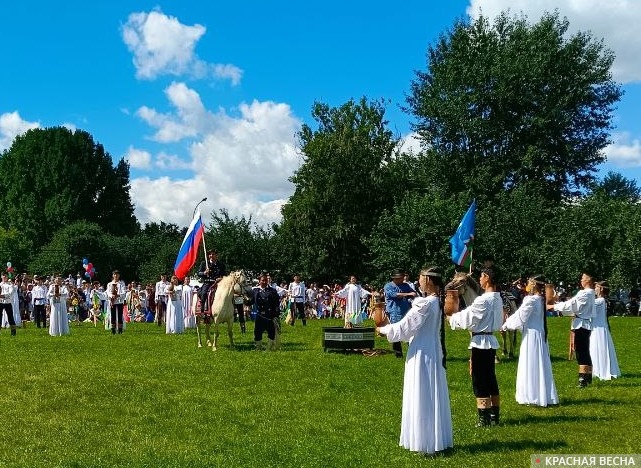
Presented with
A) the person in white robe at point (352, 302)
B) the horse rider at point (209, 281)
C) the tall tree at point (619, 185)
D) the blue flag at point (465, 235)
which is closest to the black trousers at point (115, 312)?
the horse rider at point (209, 281)

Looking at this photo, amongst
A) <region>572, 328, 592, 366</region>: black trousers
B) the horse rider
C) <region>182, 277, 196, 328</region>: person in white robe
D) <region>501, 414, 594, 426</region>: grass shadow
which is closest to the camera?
<region>501, 414, 594, 426</region>: grass shadow

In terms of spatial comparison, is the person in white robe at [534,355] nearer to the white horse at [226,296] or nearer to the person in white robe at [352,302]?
the white horse at [226,296]

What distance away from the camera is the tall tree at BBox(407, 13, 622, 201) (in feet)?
148

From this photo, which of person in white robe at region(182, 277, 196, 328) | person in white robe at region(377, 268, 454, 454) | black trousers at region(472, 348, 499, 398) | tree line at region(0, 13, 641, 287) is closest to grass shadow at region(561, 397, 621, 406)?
black trousers at region(472, 348, 499, 398)

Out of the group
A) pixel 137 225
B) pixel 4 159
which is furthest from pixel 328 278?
pixel 4 159

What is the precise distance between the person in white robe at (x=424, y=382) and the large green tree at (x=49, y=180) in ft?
201

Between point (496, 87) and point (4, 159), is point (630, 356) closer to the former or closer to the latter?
point (496, 87)

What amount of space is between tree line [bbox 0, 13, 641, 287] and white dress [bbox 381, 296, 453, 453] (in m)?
34.2

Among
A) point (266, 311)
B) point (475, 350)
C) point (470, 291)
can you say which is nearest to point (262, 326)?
point (266, 311)

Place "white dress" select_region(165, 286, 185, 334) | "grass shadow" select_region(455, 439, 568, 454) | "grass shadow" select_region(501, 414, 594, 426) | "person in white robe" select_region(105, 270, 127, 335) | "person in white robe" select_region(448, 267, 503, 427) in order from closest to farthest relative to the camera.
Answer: "grass shadow" select_region(455, 439, 568, 454) < "person in white robe" select_region(448, 267, 503, 427) < "grass shadow" select_region(501, 414, 594, 426) < "person in white robe" select_region(105, 270, 127, 335) < "white dress" select_region(165, 286, 185, 334)

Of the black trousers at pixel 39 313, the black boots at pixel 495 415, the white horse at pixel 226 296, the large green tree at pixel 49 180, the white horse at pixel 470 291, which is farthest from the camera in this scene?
the large green tree at pixel 49 180

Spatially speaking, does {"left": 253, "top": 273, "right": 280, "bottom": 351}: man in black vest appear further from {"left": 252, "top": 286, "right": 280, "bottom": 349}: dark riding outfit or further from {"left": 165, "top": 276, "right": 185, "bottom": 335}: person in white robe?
{"left": 165, "top": 276, "right": 185, "bottom": 335}: person in white robe

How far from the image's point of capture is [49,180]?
2613 inches

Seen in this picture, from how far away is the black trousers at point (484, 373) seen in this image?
10.7 m
